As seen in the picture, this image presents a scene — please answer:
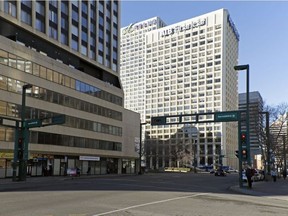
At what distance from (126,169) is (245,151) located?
5072 centimetres

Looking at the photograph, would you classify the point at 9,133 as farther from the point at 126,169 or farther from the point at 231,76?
the point at 231,76

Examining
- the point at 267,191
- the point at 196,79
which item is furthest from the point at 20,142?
the point at 196,79

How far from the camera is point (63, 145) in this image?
56688mm

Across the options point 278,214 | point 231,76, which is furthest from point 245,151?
point 231,76

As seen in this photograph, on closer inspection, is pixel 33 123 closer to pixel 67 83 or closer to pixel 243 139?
pixel 243 139

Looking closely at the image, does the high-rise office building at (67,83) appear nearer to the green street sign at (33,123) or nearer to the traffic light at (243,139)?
the green street sign at (33,123)

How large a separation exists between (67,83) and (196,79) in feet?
411

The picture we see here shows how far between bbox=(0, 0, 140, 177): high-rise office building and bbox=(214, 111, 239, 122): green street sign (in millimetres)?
15987

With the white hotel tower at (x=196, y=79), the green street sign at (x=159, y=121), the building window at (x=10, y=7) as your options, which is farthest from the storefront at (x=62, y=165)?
the white hotel tower at (x=196, y=79)

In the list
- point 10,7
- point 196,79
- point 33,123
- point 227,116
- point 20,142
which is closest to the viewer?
point 227,116

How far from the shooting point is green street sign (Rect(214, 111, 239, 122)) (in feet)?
110

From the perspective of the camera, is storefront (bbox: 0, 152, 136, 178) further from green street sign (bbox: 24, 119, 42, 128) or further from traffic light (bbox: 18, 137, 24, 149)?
green street sign (bbox: 24, 119, 42, 128)

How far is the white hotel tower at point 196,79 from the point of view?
170 m

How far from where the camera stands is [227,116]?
34250mm
